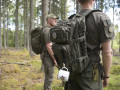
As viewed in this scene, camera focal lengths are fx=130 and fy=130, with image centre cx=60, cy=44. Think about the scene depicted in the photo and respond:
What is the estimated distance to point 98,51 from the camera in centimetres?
207

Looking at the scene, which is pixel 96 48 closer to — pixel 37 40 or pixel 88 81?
pixel 88 81

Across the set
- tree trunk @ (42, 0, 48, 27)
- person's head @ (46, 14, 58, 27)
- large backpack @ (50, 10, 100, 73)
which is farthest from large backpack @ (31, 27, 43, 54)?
tree trunk @ (42, 0, 48, 27)

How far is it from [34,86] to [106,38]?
13.7 feet

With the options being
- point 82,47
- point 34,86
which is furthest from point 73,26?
point 34,86

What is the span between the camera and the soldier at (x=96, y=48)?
1876mm

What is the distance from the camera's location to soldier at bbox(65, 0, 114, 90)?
188cm

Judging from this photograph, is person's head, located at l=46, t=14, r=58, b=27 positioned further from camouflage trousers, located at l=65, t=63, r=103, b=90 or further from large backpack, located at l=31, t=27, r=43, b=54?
camouflage trousers, located at l=65, t=63, r=103, b=90

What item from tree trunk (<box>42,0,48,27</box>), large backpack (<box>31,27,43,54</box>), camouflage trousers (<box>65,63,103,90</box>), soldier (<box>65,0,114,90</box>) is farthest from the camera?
tree trunk (<box>42,0,48,27</box>)

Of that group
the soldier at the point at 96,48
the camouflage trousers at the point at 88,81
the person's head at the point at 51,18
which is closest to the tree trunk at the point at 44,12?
the person's head at the point at 51,18

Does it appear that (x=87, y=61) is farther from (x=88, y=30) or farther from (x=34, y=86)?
(x=34, y=86)

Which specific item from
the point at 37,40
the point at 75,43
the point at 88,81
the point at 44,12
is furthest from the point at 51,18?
the point at 44,12

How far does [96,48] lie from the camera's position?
205cm

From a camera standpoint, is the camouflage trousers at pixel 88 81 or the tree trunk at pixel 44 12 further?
the tree trunk at pixel 44 12

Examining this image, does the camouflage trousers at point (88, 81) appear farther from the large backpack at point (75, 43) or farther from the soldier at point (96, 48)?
the large backpack at point (75, 43)
